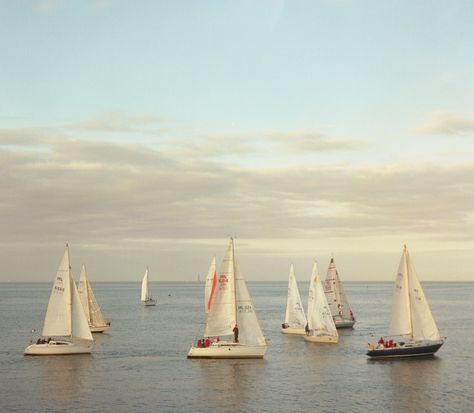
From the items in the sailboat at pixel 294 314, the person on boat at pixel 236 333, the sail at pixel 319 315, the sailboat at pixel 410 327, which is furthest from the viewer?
the sailboat at pixel 294 314

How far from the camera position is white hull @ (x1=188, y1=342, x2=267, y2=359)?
68.9 metres

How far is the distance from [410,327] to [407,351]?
2599 millimetres

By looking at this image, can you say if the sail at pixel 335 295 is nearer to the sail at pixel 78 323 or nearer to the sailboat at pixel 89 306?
the sailboat at pixel 89 306

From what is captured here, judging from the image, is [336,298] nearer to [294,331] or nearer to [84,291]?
[294,331]

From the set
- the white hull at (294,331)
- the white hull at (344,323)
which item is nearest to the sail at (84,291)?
the white hull at (294,331)

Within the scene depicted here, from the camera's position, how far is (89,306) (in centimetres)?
10469

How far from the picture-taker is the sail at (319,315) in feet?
280

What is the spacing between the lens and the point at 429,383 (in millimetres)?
58156

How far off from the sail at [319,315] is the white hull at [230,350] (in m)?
17.1

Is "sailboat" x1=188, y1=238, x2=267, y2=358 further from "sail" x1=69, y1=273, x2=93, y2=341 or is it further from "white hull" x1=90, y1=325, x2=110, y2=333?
"white hull" x1=90, y1=325, x2=110, y2=333

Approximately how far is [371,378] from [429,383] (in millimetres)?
5209

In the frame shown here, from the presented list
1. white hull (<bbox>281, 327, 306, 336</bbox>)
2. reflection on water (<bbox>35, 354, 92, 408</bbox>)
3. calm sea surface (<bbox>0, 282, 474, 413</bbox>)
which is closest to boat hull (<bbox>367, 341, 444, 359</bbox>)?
calm sea surface (<bbox>0, 282, 474, 413</bbox>)

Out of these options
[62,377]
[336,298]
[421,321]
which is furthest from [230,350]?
[336,298]

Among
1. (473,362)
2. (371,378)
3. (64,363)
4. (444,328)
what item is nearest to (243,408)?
(371,378)
